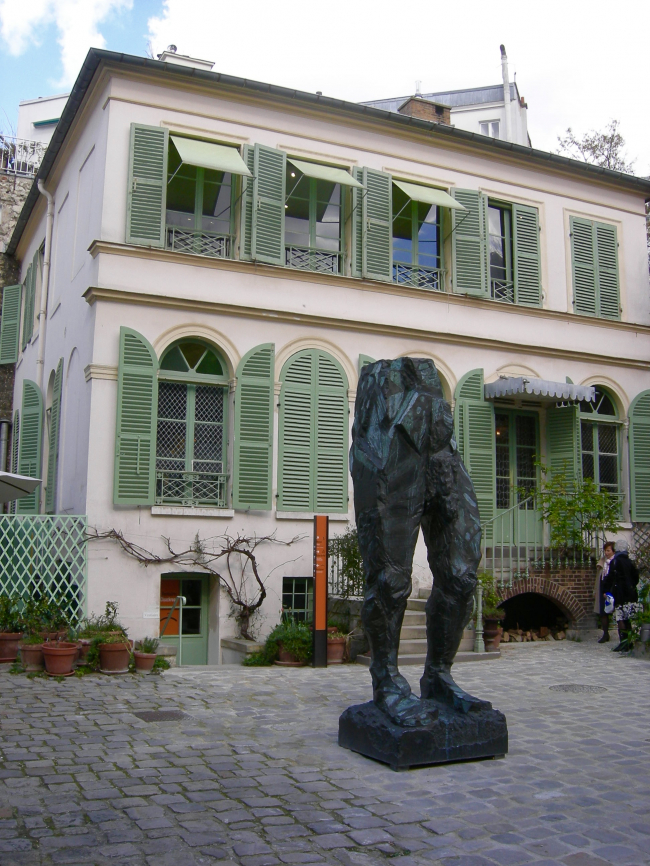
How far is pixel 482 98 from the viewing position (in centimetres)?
3659

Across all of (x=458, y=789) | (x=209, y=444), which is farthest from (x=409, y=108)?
(x=458, y=789)

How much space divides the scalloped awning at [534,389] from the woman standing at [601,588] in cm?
233

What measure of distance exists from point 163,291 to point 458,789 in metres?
8.41

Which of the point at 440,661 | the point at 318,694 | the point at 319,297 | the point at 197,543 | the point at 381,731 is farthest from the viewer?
the point at 319,297

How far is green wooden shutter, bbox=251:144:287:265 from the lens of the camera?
12.5 m

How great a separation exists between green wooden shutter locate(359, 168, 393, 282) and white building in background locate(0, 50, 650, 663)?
30 mm

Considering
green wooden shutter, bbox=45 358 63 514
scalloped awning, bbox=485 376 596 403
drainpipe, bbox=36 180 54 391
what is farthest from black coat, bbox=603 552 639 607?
drainpipe, bbox=36 180 54 391

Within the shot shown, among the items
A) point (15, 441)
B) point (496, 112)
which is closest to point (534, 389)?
point (15, 441)

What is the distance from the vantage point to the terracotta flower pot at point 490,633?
11484 mm

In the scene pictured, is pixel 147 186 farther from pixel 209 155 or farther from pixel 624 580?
pixel 624 580

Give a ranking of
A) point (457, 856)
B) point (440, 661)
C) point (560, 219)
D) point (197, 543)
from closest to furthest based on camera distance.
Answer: point (457, 856) < point (440, 661) < point (197, 543) < point (560, 219)

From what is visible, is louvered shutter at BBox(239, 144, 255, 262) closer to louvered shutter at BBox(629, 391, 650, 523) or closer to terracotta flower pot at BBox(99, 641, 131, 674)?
terracotta flower pot at BBox(99, 641, 131, 674)

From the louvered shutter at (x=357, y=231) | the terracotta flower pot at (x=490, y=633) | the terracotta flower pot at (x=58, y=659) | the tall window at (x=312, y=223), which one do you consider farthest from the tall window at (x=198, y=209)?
the terracotta flower pot at (x=490, y=633)

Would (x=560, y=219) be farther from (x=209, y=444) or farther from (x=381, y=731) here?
(x=381, y=731)
